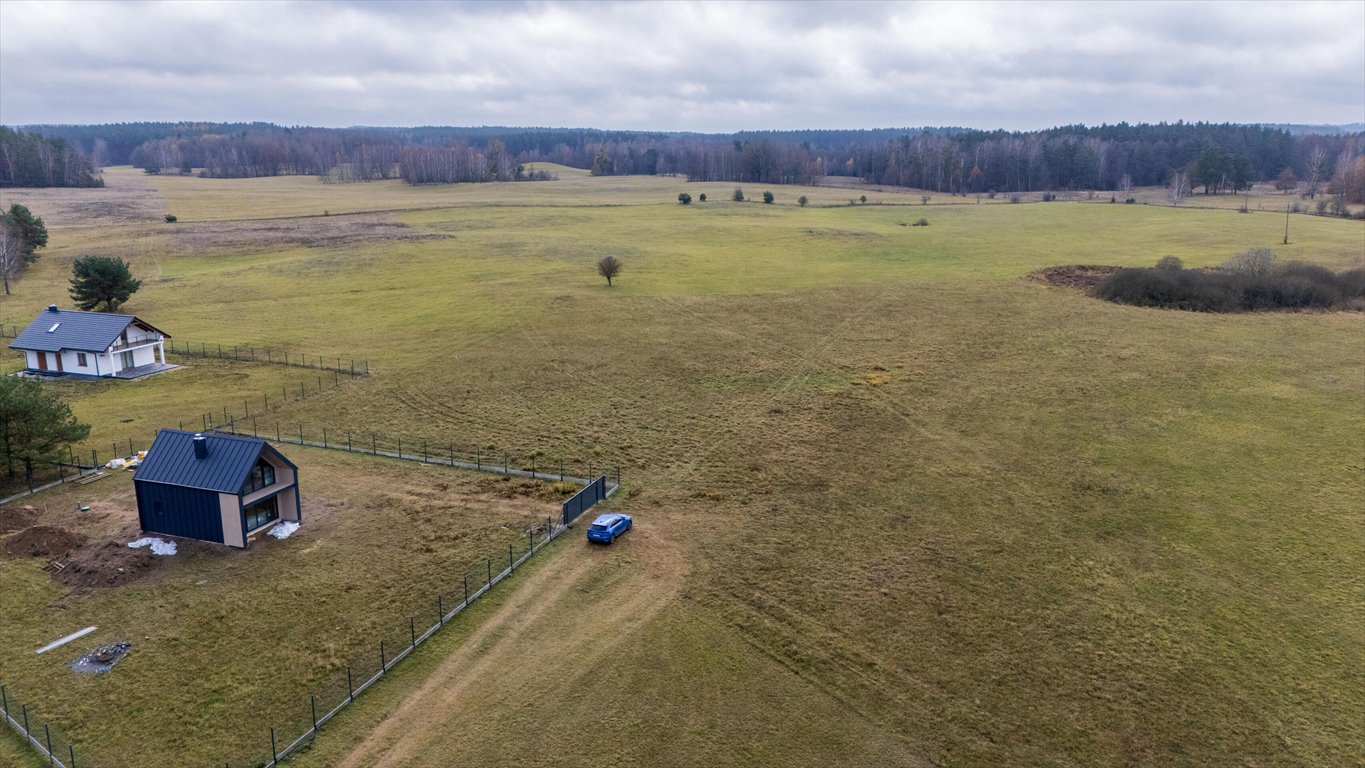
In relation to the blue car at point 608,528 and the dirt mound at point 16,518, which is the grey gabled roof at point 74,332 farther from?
the blue car at point 608,528

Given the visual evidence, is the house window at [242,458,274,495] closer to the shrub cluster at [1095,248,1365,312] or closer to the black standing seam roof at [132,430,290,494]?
the black standing seam roof at [132,430,290,494]

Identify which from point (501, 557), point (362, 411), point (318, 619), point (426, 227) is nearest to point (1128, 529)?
point (501, 557)

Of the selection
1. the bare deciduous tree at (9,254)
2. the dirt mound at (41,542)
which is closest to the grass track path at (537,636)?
the dirt mound at (41,542)

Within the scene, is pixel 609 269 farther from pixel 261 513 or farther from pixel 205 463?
pixel 205 463

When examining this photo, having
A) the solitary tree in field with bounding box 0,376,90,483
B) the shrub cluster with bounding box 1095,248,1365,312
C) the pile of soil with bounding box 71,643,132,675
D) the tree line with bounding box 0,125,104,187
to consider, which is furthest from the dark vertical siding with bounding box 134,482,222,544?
the tree line with bounding box 0,125,104,187

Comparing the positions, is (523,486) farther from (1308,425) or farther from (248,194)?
(248,194)

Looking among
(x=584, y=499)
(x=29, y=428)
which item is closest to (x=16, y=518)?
(x=29, y=428)
